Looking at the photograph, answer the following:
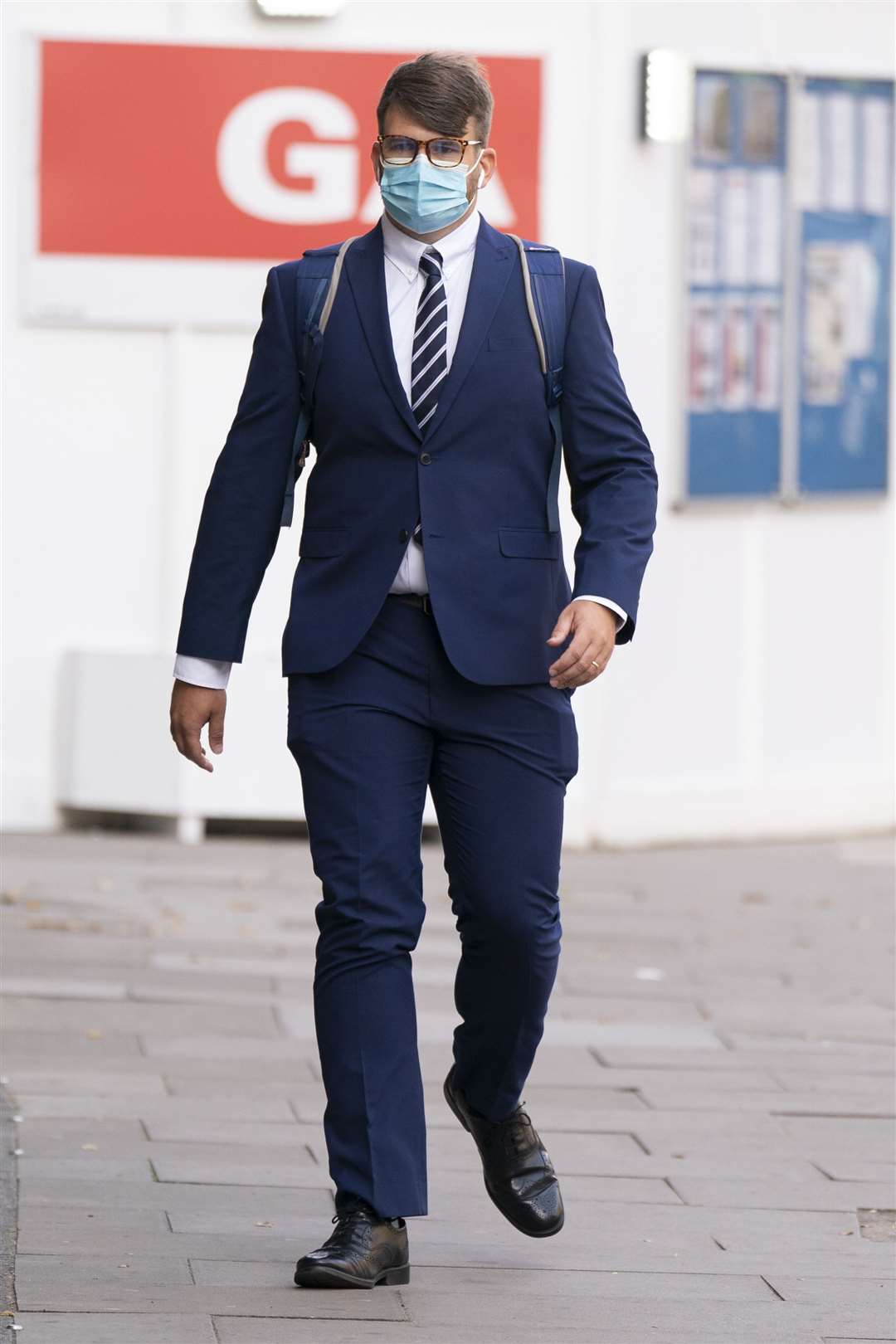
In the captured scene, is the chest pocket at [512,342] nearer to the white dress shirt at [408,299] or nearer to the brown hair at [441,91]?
the white dress shirt at [408,299]

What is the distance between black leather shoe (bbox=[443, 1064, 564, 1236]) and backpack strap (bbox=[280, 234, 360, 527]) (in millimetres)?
1078

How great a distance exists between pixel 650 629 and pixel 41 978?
3866 millimetres

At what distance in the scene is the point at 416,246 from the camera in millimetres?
4066

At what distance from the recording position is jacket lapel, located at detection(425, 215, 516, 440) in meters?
3.97

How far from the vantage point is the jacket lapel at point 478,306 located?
397 centimetres

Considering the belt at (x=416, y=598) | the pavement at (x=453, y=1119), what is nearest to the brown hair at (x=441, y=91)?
the belt at (x=416, y=598)

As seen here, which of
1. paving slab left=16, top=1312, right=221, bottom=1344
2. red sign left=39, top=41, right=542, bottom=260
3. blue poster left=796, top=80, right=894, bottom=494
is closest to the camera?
paving slab left=16, top=1312, right=221, bottom=1344

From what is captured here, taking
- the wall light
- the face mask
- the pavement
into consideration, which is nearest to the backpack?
the face mask

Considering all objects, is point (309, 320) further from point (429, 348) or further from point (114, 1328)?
point (114, 1328)

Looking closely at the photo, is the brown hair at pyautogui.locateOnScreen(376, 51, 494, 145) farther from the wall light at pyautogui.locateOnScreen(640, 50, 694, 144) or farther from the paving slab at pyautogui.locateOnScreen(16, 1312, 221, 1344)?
the wall light at pyautogui.locateOnScreen(640, 50, 694, 144)

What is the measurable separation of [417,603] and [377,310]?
48 cm

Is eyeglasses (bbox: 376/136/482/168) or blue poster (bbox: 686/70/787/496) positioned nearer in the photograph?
eyeglasses (bbox: 376/136/482/168)

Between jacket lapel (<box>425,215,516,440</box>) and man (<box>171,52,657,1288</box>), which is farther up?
jacket lapel (<box>425,215,516,440</box>)

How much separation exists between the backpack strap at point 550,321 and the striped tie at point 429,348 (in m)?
0.14
